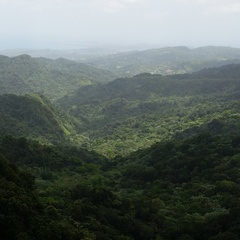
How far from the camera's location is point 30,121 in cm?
9375

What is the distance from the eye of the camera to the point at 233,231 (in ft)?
81.8

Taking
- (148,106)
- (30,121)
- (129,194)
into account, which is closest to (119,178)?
(129,194)

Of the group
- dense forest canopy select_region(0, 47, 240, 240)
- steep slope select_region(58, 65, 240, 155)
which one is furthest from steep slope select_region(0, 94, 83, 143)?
steep slope select_region(58, 65, 240, 155)

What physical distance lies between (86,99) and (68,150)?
101 m

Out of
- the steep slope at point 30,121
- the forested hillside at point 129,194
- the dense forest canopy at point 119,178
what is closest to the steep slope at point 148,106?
the dense forest canopy at point 119,178

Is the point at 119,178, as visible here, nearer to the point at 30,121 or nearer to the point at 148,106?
the point at 30,121

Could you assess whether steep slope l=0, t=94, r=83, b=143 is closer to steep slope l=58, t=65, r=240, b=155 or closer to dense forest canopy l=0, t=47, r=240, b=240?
dense forest canopy l=0, t=47, r=240, b=240

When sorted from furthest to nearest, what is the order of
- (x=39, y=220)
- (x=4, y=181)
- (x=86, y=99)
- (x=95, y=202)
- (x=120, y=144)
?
1. (x=86, y=99)
2. (x=120, y=144)
3. (x=95, y=202)
4. (x=4, y=181)
5. (x=39, y=220)

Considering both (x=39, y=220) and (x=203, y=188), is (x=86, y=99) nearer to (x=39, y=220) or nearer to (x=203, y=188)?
(x=203, y=188)

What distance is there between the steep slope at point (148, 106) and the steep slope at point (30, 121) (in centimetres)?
968

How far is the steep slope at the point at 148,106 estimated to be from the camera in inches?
3824

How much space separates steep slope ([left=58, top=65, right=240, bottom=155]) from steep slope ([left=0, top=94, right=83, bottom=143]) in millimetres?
9679

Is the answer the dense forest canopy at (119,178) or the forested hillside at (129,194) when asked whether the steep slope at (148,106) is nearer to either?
the dense forest canopy at (119,178)

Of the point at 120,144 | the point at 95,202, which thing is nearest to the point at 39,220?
the point at 95,202
